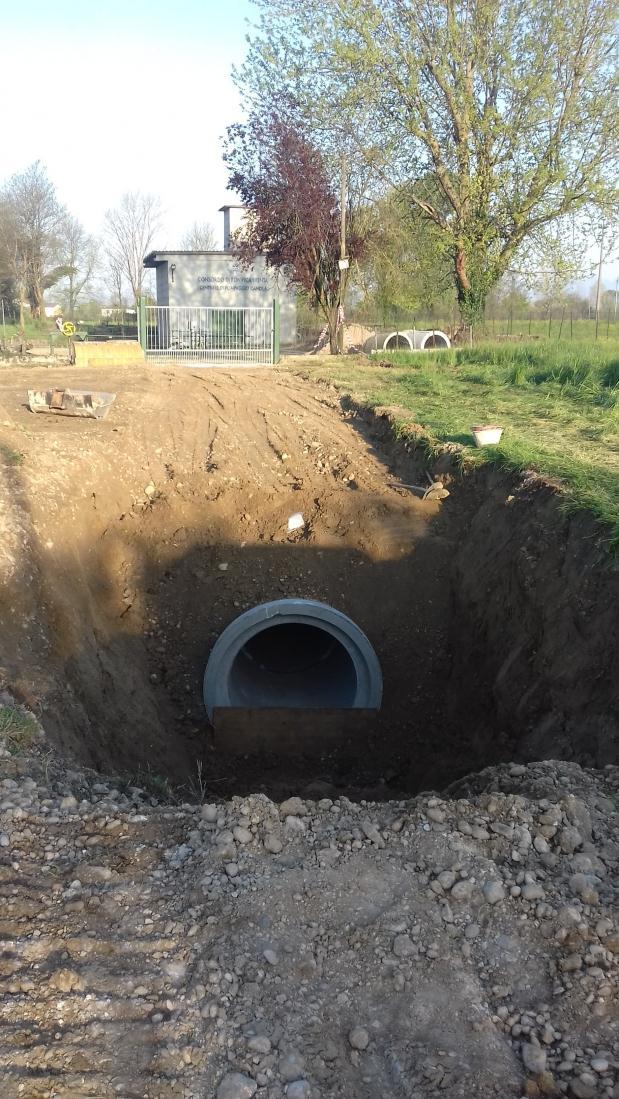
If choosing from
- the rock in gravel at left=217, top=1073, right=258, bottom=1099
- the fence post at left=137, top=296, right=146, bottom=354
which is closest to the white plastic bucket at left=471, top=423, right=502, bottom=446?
the rock in gravel at left=217, top=1073, right=258, bottom=1099

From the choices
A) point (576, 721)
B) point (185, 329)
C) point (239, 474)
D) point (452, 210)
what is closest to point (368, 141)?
point (452, 210)

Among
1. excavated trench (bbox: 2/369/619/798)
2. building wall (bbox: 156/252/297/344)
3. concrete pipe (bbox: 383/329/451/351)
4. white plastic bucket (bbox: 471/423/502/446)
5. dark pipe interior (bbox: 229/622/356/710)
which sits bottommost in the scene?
dark pipe interior (bbox: 229/622/356/710)

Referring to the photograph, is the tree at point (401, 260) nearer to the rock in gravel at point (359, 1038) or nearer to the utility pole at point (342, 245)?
the utility pole at point (342, 245)

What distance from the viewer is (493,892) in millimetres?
3131

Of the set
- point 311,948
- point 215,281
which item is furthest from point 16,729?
point 215,281

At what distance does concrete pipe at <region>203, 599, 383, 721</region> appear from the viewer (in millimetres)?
7184

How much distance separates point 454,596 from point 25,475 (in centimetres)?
418

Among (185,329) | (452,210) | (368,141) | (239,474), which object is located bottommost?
(239,474)

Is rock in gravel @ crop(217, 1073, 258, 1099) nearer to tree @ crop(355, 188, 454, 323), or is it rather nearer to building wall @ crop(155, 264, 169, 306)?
tree @ crop(355, 188, 454, 323)

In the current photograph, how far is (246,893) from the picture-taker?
3.20 metres

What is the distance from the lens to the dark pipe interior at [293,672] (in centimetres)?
805

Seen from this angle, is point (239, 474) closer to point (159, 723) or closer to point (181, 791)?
point (159, 723)

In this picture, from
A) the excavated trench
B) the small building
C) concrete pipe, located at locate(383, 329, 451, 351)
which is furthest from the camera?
the small building

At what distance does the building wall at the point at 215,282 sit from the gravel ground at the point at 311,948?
2694 centimetres
